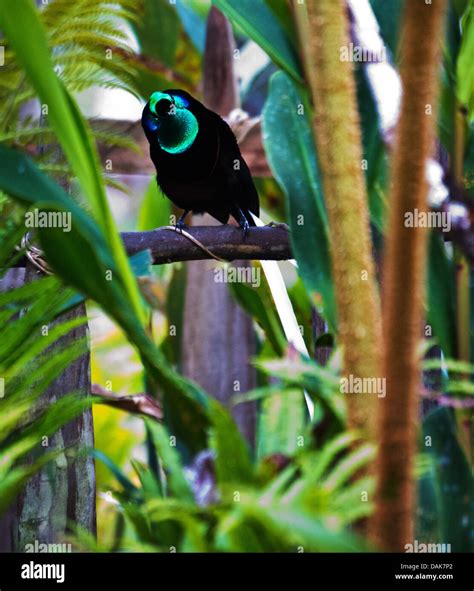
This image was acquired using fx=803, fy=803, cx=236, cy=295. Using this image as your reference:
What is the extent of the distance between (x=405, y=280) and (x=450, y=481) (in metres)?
0.24

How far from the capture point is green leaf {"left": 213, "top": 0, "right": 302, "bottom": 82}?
609 mm

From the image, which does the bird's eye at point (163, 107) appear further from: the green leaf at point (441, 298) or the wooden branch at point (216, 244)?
the green leaf at point (441, 298)

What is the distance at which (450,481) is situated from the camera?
0.57 m

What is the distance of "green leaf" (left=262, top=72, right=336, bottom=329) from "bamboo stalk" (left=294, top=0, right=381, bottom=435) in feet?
0.52

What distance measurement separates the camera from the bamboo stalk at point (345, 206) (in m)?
0.43

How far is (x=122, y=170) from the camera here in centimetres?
136

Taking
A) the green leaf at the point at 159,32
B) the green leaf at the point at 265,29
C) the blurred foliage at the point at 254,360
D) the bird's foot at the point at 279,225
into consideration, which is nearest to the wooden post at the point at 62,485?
the blurred foliage at the point at 254,360

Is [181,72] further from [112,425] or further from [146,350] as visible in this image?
[146,350]

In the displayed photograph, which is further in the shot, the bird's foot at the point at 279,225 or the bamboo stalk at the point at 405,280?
the bird's foot at the point at 279,225

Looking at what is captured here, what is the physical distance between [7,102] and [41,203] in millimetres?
425

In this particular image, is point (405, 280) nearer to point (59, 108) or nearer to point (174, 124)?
point (59, 108)

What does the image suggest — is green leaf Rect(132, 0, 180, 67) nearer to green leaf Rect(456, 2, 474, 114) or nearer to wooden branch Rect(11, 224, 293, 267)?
wooden branch Rect(11, 224, 293, 267)

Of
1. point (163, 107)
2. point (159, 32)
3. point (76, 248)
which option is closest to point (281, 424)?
point (76, 248)

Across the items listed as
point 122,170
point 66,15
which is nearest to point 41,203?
point 66,15
